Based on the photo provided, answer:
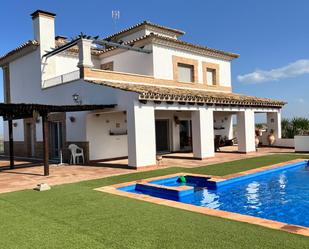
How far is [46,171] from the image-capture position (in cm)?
1438

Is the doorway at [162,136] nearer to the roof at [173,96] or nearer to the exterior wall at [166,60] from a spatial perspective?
the exterior wall at [166,60]

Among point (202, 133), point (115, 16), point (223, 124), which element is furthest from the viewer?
point (115, 16)

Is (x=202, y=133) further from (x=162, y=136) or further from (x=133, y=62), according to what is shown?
(x=133, y=62)

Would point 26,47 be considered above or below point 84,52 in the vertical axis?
above

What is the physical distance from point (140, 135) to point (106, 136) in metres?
5.01

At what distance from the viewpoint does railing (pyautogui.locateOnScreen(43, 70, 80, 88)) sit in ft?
65.5

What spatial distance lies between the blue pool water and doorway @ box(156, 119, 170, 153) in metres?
11.4

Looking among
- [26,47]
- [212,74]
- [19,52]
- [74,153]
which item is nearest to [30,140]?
[19,52]

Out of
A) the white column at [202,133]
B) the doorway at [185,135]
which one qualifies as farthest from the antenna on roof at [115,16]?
the white column at [202,133]

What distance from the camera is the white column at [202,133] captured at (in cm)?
1886

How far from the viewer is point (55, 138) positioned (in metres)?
22.2

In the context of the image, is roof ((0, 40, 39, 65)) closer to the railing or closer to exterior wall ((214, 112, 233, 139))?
the railing

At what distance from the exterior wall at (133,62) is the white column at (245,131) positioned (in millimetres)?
6939

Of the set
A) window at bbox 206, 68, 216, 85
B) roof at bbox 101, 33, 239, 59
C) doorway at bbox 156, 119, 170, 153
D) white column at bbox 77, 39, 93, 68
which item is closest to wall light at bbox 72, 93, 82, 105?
white column at bbox 77, 39, 93, 68
